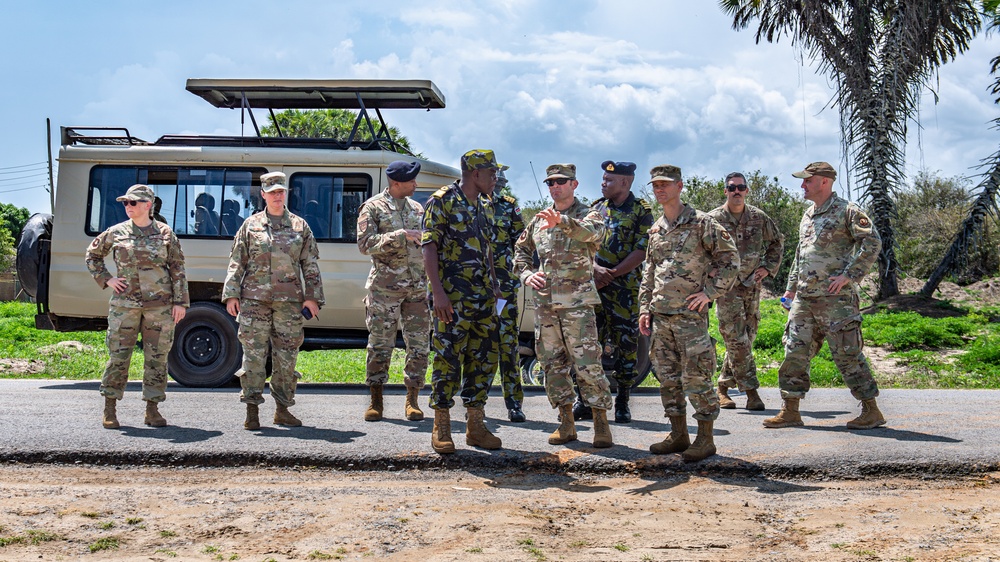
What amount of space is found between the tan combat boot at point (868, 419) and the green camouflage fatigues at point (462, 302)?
9.38 ft

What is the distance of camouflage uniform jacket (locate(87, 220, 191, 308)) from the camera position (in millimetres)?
6996


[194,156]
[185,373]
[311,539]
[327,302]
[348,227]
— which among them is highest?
[194,156]

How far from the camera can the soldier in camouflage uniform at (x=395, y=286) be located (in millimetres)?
7160

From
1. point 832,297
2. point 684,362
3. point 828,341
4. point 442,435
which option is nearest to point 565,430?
point 442,435

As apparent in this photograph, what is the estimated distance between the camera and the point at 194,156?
382 inches

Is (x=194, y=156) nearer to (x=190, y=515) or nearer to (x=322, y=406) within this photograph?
(x=322, y=406)

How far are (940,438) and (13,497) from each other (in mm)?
5985

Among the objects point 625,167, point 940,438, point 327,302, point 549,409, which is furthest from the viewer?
point 327,302

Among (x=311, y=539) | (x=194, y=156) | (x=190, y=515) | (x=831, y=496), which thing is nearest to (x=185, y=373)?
(x=194, y=156)

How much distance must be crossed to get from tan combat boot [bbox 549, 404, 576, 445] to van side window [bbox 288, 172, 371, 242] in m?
4.04

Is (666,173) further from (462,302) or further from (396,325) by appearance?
(396,325)

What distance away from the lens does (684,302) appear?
5.71 meters

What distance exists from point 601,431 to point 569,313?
83 cm

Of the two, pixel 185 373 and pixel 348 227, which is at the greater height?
pixel 348 227
